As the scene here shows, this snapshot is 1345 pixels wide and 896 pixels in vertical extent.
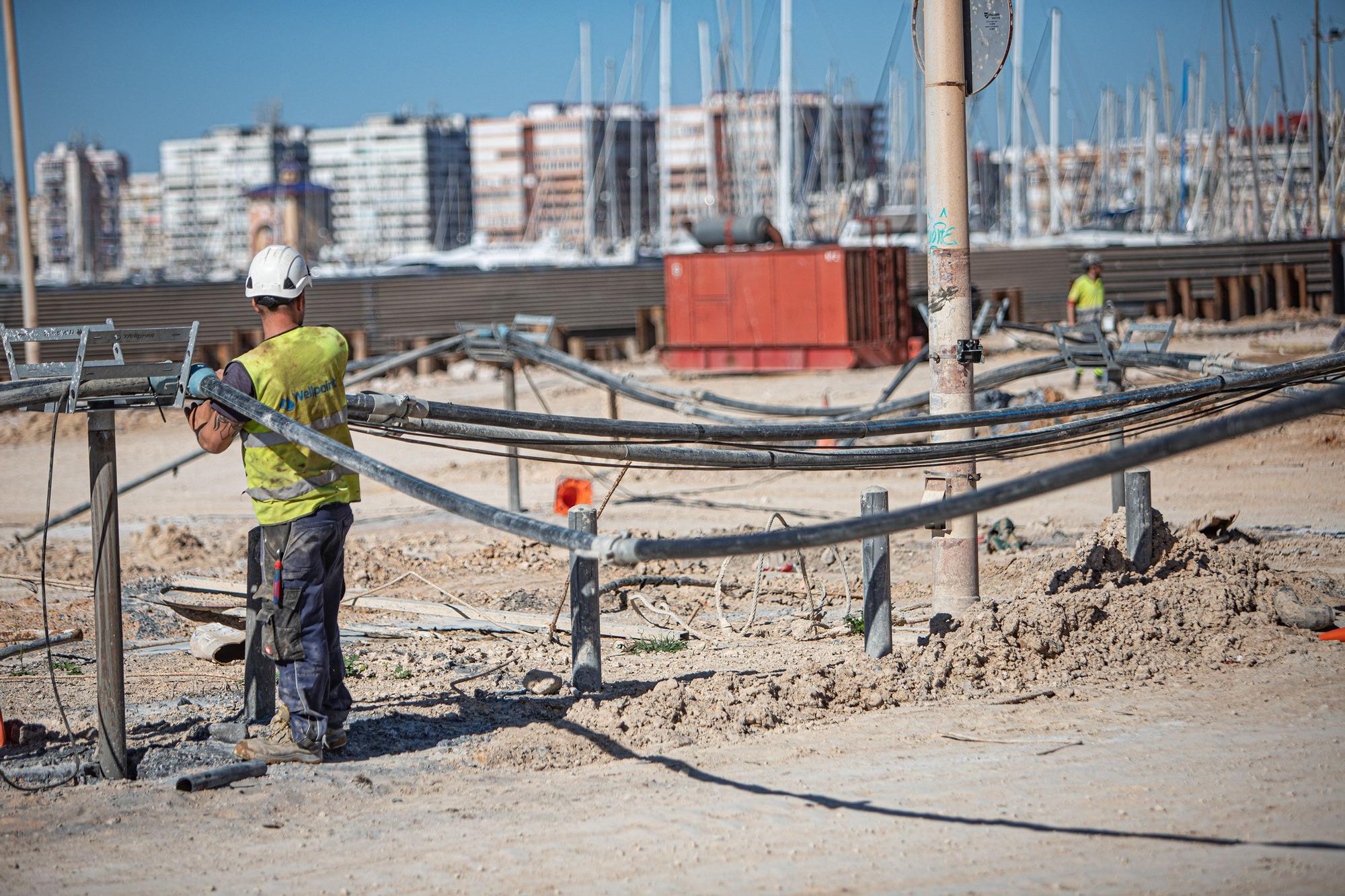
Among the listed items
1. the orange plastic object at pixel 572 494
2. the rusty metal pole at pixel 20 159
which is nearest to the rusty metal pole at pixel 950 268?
the orange plastic object at pixel 572 494

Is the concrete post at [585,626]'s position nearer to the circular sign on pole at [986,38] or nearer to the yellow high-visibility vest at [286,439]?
the yellow high-visibility vest at [286,439]

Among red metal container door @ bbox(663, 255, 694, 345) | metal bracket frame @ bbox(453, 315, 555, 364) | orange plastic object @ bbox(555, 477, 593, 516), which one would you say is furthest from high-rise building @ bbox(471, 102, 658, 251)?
orange plastic object @ bbox(555, 477, 593, 516)

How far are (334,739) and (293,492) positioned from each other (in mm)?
1064

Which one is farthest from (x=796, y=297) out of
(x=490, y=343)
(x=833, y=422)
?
(x=833, y=422)

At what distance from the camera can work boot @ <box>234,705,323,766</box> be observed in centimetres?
539

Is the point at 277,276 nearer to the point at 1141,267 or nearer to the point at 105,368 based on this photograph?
the point at 105,368

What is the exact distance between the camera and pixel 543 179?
18225 centimetres

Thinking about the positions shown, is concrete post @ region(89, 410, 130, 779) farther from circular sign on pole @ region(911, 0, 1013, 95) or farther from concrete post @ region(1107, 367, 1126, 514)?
concrete post @ region(1107, 367, 1126, 514)

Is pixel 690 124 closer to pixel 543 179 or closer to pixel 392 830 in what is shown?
pixel 543 179

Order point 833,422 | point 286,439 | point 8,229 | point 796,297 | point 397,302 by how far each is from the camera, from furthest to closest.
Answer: point 8,229 < point 397,302 < point 796,297 < point 833,422 < point 286,439

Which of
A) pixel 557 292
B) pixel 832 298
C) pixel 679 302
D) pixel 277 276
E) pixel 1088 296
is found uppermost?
pixel 557 292

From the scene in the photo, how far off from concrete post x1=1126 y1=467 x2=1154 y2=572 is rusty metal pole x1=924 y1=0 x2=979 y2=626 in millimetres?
860

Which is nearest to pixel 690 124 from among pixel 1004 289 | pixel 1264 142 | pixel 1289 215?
pixel 1264 142

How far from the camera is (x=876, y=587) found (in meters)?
6.59
